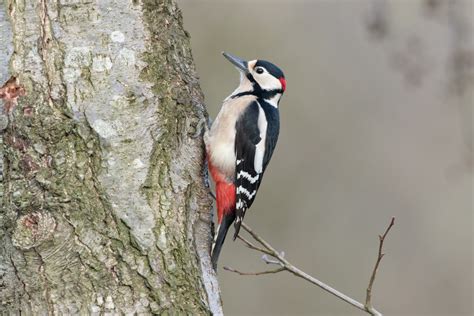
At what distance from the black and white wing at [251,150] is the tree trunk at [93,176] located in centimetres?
81

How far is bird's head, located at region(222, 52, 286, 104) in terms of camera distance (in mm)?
4273

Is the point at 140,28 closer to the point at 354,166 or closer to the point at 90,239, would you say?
the point at 90,239

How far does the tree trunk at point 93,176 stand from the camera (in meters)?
2.65

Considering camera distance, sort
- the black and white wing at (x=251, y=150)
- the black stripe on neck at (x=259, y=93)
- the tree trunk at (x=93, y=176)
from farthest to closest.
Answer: the black stripe on neck at (x=259, y=93) → the black and white wing at (x=251, y=150) → the tree trunk at (x=93, y=176)

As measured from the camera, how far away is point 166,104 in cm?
302

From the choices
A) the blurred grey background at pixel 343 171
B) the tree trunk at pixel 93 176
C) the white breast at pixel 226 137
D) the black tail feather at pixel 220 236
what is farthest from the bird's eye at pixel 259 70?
the blurred grey background at pixel 343 171

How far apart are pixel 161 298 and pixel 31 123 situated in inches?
29.9

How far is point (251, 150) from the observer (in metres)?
3.96

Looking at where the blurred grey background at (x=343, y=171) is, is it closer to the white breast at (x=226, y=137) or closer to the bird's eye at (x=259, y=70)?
the bird's eye at (x=259, y=70)

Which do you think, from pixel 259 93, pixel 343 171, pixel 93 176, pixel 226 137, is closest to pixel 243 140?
pixel 226 137

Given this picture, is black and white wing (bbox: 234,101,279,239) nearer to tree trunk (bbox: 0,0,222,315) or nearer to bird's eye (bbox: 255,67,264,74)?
bird's eye (bbox: 255,67,264,74)

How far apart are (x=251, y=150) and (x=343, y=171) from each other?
361 cm

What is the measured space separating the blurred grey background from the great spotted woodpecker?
234 cm

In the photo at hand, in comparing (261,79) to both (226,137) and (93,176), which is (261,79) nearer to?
(226,137)
